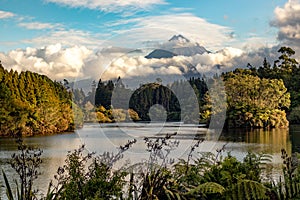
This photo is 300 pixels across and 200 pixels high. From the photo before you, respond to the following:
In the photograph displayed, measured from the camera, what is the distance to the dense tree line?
121ft

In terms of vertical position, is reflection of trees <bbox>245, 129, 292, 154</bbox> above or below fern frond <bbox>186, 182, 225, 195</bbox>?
below

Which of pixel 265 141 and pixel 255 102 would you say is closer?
pixel 265 141

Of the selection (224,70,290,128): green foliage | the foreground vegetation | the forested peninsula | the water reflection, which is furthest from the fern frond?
(224,70,290,128): green foliage

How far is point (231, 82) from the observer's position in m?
46.8

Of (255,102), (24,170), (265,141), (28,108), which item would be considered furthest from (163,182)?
(255,102)

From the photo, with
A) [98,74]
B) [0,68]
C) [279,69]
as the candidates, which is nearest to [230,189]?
[98,74]

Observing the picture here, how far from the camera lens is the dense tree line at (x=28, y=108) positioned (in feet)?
121

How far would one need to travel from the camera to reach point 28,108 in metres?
38.7

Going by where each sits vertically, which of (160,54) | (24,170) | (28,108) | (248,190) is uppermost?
(160,54)

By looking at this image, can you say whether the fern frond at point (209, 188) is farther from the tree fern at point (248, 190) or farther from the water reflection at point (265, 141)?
the water reflection at point (265, 141)

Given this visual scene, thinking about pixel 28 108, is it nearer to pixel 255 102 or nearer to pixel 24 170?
pixel 255 102

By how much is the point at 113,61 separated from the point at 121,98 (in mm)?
6236

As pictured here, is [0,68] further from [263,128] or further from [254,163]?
[254,163]

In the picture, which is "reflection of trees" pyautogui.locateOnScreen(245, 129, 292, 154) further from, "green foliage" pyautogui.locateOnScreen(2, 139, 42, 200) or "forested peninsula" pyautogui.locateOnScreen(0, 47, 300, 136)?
"green foliage" pyautogui.locateOnScreen(2, 139, 42, 200)
